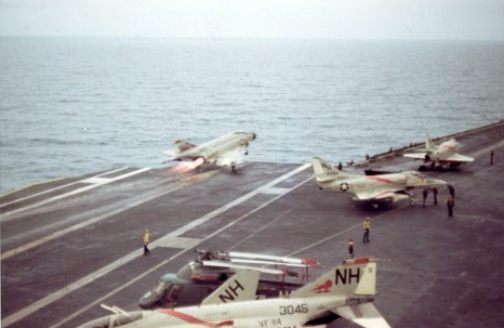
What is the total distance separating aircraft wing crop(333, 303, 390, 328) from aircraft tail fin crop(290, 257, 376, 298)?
0.54 meters

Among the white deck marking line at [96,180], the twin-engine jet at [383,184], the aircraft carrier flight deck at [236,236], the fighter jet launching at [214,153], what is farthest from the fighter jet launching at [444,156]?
the white deck marking line at [96,180]

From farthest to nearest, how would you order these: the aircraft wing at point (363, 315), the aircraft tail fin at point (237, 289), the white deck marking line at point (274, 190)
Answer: the white deck marking line at point (274, 190), the aircraft tail fin at point (237, 289), the aircraft wing at point (363, 315)

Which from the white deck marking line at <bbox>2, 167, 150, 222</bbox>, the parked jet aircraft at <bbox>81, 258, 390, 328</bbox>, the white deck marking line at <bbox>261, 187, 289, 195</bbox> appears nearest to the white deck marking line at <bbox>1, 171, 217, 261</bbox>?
the white deck marking line at <bbox>2, 167, 150, 222</bbox>

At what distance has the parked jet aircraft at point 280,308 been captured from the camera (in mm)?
23344

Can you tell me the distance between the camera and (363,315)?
80.2ft

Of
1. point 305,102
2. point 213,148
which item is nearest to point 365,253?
point 213,148

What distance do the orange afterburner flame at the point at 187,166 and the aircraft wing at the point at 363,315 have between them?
41.1 m

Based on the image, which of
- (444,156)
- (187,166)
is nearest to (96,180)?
(187,166)

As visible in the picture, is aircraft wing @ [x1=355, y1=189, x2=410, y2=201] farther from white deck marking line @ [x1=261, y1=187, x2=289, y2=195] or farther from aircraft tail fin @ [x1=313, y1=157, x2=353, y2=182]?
white deck marking line @ [x1=261, y1=187, x2=289, y2=195]

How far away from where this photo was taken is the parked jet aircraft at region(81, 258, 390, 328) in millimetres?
23344

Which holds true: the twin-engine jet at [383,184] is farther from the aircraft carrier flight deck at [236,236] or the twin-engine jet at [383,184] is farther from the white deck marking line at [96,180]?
the white deck marking line at [96,180]

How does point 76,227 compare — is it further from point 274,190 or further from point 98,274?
point 274,190

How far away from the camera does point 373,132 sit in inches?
4754

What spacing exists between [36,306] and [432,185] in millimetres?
29914
